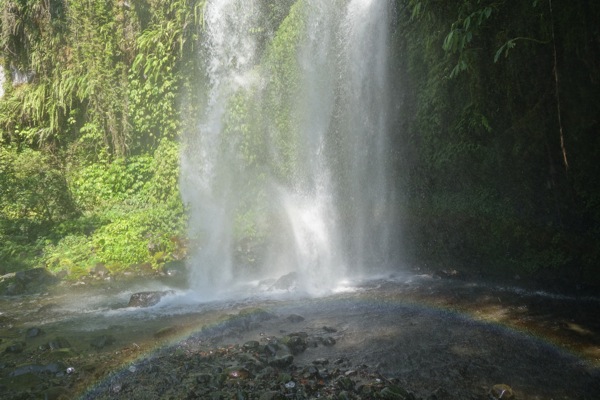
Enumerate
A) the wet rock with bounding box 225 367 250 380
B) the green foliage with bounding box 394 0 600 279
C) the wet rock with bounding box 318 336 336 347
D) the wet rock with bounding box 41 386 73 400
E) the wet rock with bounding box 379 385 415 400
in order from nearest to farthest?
the wet rock with bounding box 379 385 415 400
the wet rock with bounding box 41 386 73 400
the wet rock with bounding box 225 367 250 380
the wet rock with bounding box 318 336 336 347
the green foliage with bounding box 394 0 600 279

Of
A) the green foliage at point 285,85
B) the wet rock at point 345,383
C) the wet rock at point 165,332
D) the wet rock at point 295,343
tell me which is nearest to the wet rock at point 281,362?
the wet rock at point 295,343

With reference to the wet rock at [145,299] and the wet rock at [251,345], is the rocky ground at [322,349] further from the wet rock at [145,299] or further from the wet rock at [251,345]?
the wet rock at [145,299]

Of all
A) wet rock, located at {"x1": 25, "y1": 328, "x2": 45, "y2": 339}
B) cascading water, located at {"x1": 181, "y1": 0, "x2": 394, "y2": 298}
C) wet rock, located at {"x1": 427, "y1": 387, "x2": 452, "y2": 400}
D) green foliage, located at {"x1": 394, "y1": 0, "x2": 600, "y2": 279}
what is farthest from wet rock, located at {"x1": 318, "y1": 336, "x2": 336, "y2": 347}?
wet rock, located at {"x1": 25, "y1": 328, "x2": 45, "y2": 339}

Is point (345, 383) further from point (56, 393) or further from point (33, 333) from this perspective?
point (33, 333)

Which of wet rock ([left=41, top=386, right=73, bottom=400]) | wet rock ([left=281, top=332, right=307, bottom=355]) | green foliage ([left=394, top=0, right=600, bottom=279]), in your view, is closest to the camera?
wet rock ([left=41, top=386, right=73, bottom=400])

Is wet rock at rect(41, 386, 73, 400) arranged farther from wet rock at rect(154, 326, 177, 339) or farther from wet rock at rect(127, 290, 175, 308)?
wet rock at rect(127, 290, 175, 308)

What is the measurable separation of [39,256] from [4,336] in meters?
4.86

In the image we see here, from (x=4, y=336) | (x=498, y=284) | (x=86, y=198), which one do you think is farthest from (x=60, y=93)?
(x=498, y=284)

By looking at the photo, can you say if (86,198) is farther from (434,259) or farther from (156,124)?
(434,259)

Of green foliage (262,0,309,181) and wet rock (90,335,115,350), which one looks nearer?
wet rock (90,335,115,350)

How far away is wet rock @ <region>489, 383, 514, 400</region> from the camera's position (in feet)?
14.7

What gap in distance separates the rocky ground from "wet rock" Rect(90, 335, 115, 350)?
0.03 metres

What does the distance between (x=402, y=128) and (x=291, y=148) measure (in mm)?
2914

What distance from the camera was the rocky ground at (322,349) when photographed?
15.8 feet
